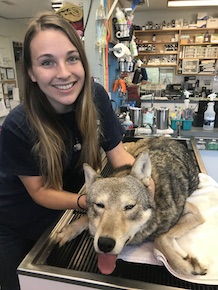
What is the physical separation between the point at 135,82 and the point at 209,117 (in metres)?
1.72

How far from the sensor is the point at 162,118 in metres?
2.69

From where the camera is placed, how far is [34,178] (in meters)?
1.05

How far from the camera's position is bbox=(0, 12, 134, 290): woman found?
3.26ft

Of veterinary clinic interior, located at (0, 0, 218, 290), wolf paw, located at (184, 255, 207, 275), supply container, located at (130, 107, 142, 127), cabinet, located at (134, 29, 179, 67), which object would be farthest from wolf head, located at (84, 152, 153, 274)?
cabinet, located at (134, 29, 179, 67)

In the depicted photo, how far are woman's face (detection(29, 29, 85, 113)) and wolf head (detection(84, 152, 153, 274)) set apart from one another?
366 millimetres

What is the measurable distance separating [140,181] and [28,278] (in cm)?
57

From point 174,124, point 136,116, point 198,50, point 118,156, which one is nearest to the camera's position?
point 118,156

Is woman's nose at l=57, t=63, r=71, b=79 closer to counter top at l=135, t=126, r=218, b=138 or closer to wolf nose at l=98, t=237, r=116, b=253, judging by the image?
wolf nose at l=98, t=237, r=116, b=253

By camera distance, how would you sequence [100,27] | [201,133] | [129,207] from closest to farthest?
[129,207] → [100,27] → [201,133]

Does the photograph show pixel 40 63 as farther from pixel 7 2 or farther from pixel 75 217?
pixel 7 2

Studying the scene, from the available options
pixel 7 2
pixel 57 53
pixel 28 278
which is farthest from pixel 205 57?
pixel 28 278

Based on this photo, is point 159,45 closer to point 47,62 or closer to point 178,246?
point 47,62

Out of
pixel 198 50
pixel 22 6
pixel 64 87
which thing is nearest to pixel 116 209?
pixel 64 87

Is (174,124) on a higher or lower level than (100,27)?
lower
